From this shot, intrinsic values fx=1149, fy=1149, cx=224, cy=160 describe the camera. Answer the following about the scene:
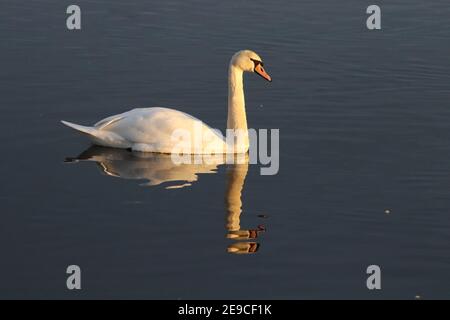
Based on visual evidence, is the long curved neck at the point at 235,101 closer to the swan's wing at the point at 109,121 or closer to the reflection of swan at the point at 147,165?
the reflection of swan at the point at 147,165

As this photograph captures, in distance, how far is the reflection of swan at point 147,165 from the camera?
15594 mm

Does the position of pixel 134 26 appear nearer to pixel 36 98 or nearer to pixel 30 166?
pixel 36 98

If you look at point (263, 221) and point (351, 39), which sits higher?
point (351, 39)

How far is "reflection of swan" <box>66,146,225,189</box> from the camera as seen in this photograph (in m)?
15.6

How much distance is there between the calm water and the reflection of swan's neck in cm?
5

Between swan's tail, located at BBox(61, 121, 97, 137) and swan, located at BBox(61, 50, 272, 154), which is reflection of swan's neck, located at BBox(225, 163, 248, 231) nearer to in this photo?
swan, located at BBox(61, 50, 272, 154)

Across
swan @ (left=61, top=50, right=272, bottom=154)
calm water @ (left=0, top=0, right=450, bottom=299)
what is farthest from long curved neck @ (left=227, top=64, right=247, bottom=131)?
calm water @ (left=0, top=0, right=450, bottom=299)

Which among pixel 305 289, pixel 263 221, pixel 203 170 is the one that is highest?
pixel 203 170

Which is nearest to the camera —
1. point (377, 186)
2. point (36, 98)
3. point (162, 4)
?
point (377, 186)

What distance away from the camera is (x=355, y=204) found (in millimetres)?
14617

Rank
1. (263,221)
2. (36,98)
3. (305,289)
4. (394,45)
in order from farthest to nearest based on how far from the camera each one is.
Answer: (394,45), (36,98), (263,221), (305,289)

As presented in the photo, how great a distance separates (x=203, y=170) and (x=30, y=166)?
239 centimetres

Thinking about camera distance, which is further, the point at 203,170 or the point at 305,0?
the point at 305,0

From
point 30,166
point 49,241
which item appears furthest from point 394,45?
point 49,241
